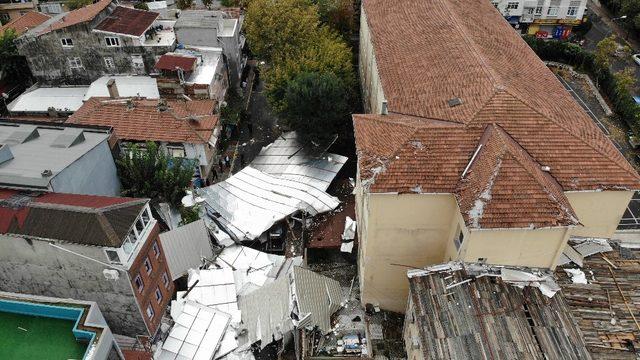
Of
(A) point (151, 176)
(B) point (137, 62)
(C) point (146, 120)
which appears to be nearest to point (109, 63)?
(B) point (137, 62)

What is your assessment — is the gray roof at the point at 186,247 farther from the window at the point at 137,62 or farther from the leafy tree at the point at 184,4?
the leafy tree at the point at 184,4

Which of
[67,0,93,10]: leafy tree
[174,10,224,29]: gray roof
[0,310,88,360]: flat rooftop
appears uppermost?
[174,10,224,29]: gray roof

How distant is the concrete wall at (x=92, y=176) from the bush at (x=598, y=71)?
49.2 metres

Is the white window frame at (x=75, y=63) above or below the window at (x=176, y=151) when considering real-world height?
above

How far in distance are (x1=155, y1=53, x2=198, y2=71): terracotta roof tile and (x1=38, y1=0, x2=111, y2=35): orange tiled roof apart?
8221 millimetres

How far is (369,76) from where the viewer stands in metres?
46.6

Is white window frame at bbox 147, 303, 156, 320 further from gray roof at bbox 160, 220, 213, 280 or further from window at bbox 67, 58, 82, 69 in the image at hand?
window at bbox 67, 58, 82, 69

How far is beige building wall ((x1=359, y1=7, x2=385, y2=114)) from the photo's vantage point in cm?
4031

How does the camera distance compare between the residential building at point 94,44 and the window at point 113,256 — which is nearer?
the window at point 113,256

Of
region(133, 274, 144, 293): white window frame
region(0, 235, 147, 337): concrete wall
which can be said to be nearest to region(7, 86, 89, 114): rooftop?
region(0, 235, 147, 337): concrete wall

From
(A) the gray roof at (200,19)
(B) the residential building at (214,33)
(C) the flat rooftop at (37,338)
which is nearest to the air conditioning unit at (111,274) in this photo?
(C) the flat rooftop at (37,338)

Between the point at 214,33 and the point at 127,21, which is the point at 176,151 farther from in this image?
the point at 127,21

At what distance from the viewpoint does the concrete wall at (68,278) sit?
81.6ft

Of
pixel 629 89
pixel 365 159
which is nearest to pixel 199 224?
pixel 365 159
